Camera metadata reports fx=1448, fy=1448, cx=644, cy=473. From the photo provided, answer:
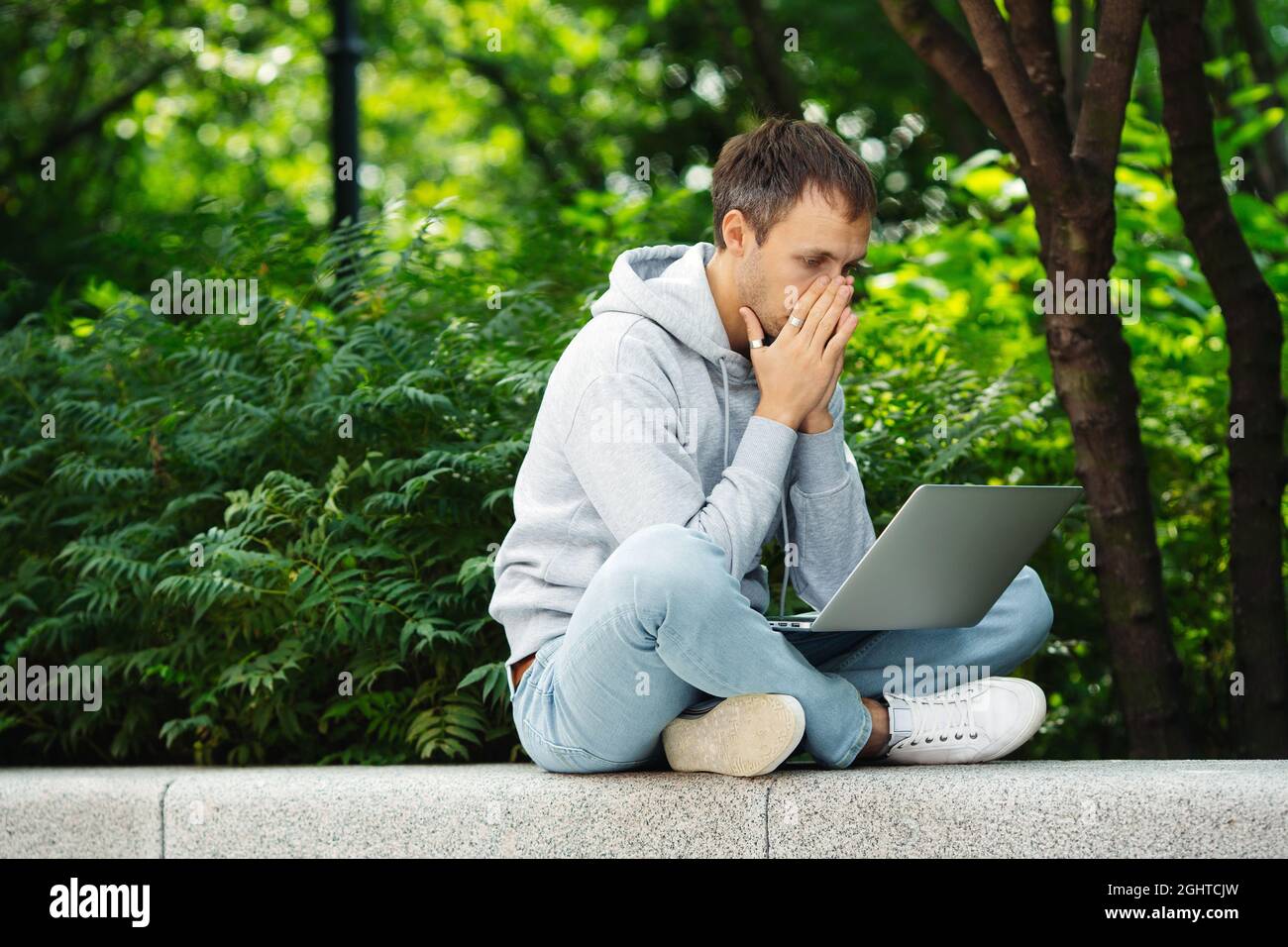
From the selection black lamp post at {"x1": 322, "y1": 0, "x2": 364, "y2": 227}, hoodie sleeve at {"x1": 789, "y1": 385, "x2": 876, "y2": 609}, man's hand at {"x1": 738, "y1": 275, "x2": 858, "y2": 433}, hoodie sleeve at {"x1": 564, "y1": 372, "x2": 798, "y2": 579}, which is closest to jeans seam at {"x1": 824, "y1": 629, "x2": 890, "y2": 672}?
hoodie sleeve at {"x1": 789, "y1": 385, "x2": 876, "y2": 609}

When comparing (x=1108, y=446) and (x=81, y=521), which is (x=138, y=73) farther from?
(x=1108, y=446)

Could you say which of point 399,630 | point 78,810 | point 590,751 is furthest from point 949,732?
point 78,810

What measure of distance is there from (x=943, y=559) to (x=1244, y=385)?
169cm

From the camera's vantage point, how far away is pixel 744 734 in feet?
9.36

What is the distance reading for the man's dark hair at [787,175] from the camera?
3215mm

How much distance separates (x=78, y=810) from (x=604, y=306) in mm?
1739

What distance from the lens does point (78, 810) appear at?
346 centimetres

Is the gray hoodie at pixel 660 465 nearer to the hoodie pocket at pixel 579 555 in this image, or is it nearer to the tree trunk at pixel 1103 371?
the hoodie pocket at pixel 579 555

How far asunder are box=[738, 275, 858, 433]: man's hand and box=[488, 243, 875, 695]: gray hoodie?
60 mm

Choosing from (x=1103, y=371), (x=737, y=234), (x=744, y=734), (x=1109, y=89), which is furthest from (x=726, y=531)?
(x=1109, y=89)

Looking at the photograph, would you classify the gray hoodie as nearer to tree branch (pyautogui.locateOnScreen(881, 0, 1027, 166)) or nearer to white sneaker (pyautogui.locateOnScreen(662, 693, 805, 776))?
white sneaker (pyautogui.locateOnScreen(662, 693, 805, 776))

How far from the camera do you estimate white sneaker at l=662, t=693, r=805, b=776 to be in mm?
2820

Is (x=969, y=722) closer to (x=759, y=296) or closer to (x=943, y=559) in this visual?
(x=943, y=559)

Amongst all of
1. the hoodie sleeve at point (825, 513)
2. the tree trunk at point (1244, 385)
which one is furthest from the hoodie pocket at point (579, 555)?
the tree trunk at point (1244, 385)
